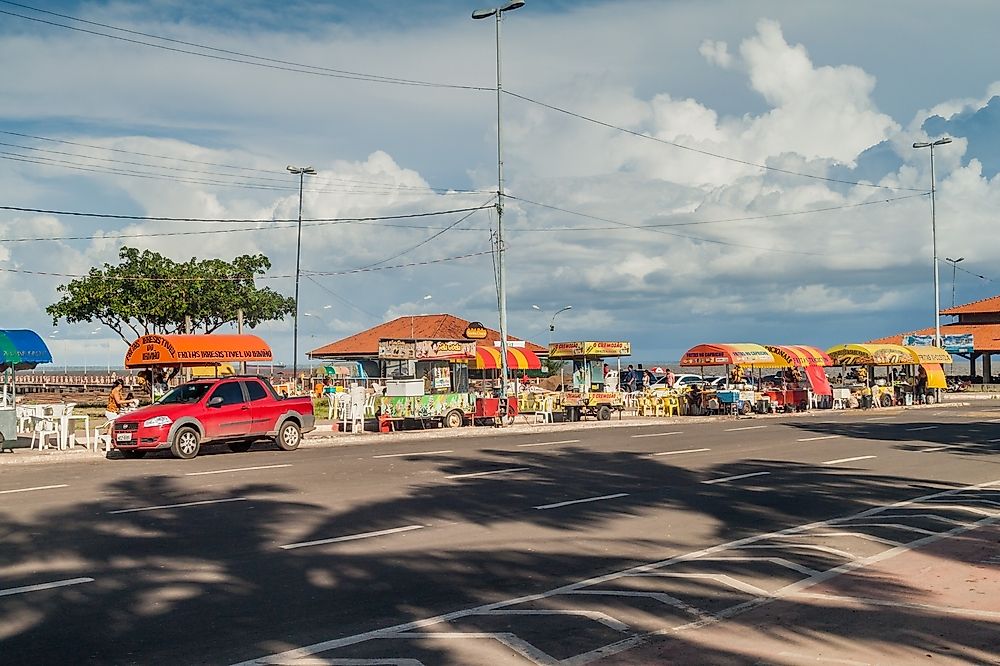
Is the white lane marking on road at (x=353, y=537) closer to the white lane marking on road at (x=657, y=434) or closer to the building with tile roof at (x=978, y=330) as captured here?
the white lane marking on road at (x=657, y=434)

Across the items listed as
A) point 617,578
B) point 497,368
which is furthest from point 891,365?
point 617,578

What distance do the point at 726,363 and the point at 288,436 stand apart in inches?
936

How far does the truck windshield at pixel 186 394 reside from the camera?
2311cm

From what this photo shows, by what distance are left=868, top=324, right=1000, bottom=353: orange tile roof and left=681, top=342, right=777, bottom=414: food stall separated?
28.5 m

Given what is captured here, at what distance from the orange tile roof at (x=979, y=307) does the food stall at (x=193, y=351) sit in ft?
233

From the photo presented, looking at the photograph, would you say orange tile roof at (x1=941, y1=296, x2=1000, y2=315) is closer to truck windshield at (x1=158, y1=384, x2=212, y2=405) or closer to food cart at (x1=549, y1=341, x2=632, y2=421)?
food cart at (x1=549, y1=341, x2=632, y2=421)

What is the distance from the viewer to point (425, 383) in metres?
40.9

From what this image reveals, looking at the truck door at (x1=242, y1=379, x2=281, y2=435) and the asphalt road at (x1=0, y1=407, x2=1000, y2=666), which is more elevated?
the truck door at (x1=242, y1=379, x2=281, y2=435)

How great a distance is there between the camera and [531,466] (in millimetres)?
20078

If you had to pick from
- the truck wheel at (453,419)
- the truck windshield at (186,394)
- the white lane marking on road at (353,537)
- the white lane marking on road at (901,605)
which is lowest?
the white lane marking on road at (901,605)

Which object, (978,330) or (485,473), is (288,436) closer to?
(485,473)

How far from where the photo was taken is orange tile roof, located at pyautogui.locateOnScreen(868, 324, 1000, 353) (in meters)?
73.3

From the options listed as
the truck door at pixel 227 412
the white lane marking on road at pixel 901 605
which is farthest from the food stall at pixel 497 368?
the white lane marking on road at pixel 901 605

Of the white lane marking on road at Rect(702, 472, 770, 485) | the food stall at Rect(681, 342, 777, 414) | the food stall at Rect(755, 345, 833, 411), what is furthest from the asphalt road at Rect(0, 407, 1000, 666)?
the food stall at Rect(755, 345, 833, 411)
